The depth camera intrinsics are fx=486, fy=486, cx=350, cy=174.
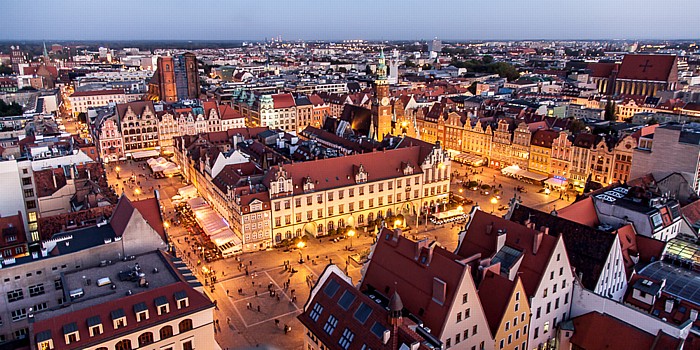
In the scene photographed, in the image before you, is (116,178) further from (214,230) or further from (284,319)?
(284,319)

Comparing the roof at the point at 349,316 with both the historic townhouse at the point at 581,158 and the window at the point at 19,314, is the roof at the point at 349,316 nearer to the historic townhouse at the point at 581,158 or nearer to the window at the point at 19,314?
the window at the point at 19,314

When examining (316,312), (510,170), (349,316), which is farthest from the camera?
(510,170)

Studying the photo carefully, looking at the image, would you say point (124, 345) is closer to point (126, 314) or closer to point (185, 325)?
point (126, 314)

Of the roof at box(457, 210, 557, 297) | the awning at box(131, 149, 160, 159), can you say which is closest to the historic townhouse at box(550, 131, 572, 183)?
the roof at box(457, 210, 557, 297)

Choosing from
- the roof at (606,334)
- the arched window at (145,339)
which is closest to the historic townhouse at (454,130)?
the roof at (606,334)

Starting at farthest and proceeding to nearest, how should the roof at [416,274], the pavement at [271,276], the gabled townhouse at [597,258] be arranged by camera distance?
the pavement at [271,276]
the gabled townhouse at [597,258]
the roof at [416,274]

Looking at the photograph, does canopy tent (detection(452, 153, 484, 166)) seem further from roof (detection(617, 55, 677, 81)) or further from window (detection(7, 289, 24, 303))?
roof (detection(617, 55, 677, 81))

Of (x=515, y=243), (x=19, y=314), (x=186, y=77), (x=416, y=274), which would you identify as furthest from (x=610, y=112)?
(x=19, y=314)
